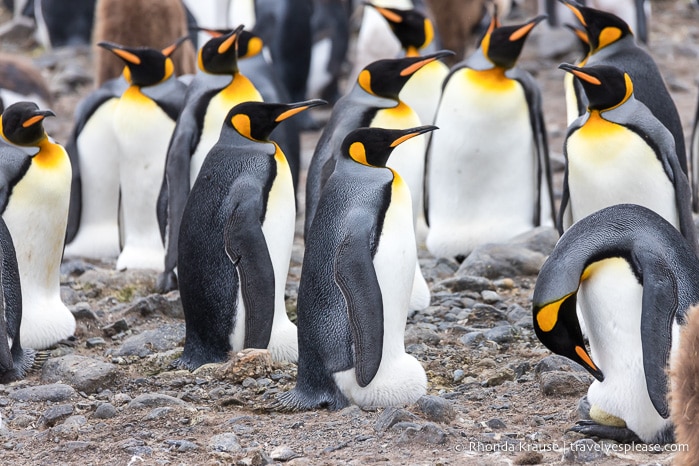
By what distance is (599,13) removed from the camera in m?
5.82

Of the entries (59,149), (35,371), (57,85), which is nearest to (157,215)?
(59,149)

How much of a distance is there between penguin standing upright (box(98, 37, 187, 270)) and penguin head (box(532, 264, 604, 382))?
3.40 metres

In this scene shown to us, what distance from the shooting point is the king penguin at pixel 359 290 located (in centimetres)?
407

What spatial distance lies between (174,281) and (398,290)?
2.08 m

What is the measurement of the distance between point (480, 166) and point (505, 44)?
70 cm

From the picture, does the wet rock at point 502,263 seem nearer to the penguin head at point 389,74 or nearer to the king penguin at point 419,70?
the penguin head at point 389,74

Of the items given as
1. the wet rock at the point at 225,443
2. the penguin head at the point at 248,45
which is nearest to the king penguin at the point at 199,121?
the penguin head at the point at 248,45

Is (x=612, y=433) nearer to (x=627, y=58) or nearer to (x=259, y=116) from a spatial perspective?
(x=259, y=116)

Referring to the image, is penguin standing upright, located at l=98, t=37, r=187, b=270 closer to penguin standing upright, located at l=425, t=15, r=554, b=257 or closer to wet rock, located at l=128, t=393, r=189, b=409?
penguin standing upright, located at l=425, t=15, r=554, b=257

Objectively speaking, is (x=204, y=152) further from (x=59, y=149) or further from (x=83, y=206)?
(x=83, y=206)

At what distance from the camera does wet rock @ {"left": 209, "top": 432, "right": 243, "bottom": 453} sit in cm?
375

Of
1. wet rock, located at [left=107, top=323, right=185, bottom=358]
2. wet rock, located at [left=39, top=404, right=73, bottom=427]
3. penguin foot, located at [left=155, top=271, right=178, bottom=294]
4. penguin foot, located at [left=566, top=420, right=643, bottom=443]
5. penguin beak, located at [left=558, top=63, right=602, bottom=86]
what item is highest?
penguin beak, located at [left=558, top=63, right=602, bottom=86]

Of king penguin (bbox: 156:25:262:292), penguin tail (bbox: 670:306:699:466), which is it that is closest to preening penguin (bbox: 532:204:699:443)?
penguin tail (bbox: 670:306:699:466)

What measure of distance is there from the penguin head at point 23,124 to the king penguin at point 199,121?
84 cm
